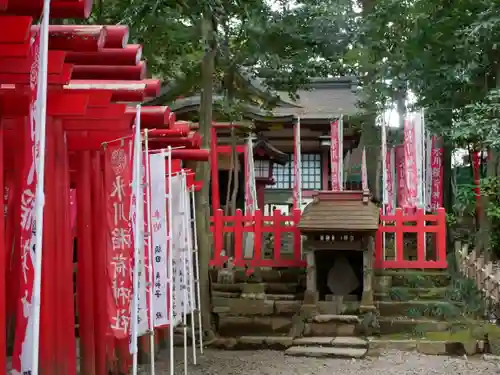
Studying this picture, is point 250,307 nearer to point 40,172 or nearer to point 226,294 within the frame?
point 226,294

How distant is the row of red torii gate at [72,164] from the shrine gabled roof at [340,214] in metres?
3.52

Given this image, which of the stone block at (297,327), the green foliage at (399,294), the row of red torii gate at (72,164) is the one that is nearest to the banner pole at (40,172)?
the row of red torii gate at (72,164)

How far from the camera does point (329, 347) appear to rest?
1064 cm

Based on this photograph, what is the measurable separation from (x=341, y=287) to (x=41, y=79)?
9913 mm

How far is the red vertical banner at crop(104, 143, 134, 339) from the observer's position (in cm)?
641

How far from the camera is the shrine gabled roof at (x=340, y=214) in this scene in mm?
11859

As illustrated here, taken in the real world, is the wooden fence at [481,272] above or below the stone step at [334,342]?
above

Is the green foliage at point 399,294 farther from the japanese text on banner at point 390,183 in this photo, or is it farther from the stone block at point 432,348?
the japanese text on banner at point 390,183

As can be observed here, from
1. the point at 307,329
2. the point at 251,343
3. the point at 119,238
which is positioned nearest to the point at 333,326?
the point at 307,329

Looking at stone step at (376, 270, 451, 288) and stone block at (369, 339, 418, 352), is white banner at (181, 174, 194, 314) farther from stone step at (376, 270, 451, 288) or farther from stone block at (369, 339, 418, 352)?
stone step at (376, 270, 451, 288)

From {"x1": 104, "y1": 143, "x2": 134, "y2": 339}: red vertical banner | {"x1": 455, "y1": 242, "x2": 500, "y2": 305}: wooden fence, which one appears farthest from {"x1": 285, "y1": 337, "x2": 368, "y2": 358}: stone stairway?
{"x1": 104, "y1": 143, "x2": 134, "y2": 339}: red vertical banner

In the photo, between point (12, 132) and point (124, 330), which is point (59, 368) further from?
point (12, 132)

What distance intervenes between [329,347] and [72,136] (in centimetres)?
597

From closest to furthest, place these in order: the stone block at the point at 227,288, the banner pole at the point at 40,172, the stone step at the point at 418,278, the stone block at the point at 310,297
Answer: the banner pole at the point at 40,172
the stone block at the point at 310,297
the stone step at the point at 418,278
the stone block at the point at 227,288
